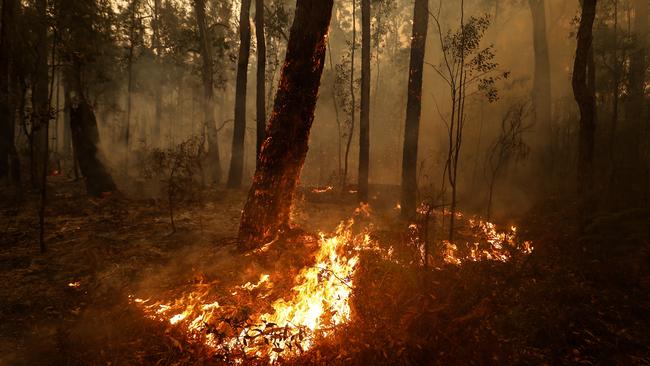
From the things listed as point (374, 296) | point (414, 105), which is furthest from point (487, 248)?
point (414, 105)

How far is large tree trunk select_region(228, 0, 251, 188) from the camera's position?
50.7 ft

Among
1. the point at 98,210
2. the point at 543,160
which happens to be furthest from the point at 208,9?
the point at 543,160

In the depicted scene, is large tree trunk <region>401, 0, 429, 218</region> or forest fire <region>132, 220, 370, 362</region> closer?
forest fire <region>132, 220, 370, 362</region>

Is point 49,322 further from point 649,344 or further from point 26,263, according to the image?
point 649,344

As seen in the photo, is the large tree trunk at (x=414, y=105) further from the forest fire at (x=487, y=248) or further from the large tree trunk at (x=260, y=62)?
the large tree trunk at (x=260, y=62)

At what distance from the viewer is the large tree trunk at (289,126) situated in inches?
282

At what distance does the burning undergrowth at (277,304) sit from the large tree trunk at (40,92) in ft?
16.6

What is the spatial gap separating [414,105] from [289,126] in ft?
18.9

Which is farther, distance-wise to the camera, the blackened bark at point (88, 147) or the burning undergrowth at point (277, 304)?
the blackened bark at point (88, 147)

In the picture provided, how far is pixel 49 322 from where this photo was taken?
5359 millimetres

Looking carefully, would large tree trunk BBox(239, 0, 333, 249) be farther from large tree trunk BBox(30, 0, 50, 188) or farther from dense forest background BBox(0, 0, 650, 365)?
large tree trunk BBox(30, 0, 50, 188)

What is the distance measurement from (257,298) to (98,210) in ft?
24.9

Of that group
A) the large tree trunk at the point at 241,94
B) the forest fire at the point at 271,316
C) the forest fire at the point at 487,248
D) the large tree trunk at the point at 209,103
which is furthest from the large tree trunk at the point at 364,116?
the large tree trunk at the point at 209,103

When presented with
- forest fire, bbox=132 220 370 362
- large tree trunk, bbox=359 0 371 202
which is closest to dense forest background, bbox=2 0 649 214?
large tree trunk, bbox=359 0 371 202
